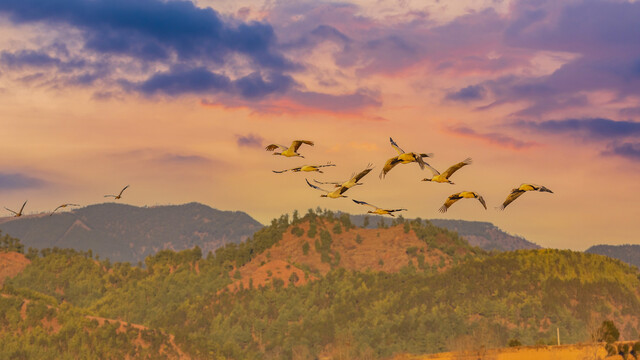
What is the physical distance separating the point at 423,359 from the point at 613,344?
37.6m

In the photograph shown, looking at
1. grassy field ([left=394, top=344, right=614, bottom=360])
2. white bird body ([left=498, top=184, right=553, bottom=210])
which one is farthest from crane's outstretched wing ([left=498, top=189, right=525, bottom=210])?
grassy field ([left=394, top=344, right=614, bottom=360])

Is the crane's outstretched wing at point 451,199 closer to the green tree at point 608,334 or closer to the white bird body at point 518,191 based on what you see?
the white bird body at point 518,191

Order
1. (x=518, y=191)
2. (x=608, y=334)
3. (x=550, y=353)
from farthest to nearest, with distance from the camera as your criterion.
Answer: (x=608, y=334) < (x=550, y=353) < (x=518, y=191)

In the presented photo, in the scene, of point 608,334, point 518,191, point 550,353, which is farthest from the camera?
point 608,334

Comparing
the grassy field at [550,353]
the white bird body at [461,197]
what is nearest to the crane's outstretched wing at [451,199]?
the white bird body at [461,197]

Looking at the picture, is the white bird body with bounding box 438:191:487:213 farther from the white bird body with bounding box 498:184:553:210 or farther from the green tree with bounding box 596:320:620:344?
the green tree with bounding box 596:320:620:344

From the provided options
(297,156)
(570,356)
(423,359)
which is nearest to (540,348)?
(570,356)

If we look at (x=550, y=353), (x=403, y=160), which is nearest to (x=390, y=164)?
(x=403, y=160)

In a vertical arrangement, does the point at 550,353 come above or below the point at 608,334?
below

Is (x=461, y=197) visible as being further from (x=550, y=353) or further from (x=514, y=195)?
(x=550, y=353)

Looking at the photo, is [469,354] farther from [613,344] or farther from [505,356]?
[613,344]

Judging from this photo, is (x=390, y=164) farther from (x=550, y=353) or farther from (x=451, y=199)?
(x=550, y=353)

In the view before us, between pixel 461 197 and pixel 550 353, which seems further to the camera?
pixel 550 353

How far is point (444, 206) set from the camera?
→ 123 ft
